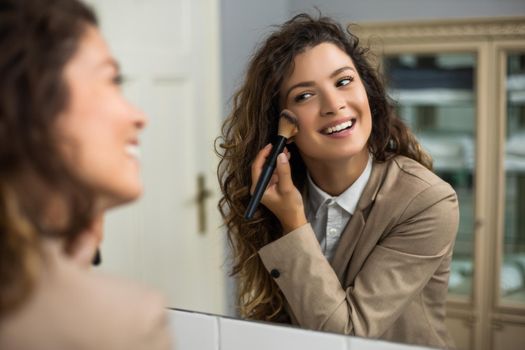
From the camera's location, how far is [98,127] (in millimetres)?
325

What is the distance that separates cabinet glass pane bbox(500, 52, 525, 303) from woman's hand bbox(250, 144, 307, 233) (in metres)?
0.20

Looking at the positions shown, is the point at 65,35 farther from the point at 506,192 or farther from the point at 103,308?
the point at 506,192

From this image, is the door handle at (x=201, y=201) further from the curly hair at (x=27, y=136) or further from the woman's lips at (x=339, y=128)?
the curly hair at (x=27, y=136)

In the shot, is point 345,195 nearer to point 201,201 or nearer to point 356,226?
point 356,226

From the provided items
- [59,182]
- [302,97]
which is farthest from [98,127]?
[302,97]

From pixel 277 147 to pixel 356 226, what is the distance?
0.11 metres

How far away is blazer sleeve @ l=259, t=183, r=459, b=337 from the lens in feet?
1.81

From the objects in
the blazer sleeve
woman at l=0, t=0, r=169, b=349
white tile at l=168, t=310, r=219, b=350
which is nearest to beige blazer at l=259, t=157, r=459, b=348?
the blazer sleeve

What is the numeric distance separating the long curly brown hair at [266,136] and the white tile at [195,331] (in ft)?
0.16

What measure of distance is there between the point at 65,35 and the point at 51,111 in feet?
0.15

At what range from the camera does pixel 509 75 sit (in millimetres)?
521

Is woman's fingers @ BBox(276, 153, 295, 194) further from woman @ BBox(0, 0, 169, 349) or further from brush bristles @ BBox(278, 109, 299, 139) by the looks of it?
woman @ BBox(0, 0, 169, 349)

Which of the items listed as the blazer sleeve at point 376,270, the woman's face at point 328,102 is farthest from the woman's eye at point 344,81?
the blazer sleeve at point 376,270

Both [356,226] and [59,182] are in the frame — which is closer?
[59,182]
